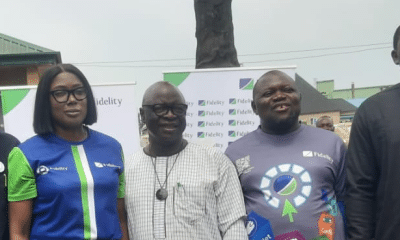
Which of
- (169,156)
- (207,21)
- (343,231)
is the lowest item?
(343,231)

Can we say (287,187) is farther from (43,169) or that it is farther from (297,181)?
(43,169)

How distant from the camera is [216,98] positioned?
15.4ft

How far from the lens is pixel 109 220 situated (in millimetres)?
2623

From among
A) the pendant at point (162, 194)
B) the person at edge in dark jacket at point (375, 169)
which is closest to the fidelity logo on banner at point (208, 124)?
the pendant at point (162, 194)

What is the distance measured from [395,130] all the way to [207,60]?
3.13 m

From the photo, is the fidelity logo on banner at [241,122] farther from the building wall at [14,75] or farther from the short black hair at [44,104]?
the building wall at [14,75]

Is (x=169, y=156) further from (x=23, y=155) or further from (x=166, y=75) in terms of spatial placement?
(x=166, y=75)

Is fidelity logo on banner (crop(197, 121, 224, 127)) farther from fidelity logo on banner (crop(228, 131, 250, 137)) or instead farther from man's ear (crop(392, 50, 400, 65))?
man's ear (crop(392, 50, 400, 65))

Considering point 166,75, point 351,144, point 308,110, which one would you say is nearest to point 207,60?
point 166,75

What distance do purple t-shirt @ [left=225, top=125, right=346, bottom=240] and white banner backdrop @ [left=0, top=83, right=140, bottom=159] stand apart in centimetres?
188

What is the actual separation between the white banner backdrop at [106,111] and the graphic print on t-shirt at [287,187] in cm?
206

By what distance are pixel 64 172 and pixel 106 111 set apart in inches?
90.3

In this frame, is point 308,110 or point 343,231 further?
point 308,110

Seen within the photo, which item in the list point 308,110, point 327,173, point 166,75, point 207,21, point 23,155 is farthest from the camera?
point 308,110
